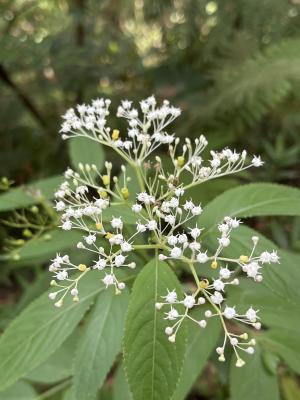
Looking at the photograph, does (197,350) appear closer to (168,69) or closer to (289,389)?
(289,389)

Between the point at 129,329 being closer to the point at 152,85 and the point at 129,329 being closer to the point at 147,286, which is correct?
the point at 147,286

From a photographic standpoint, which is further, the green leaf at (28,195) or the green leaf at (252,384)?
the green leaf at (28,195)

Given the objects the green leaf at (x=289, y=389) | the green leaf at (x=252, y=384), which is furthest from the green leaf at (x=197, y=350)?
the green leaf at (x=289, y=389)

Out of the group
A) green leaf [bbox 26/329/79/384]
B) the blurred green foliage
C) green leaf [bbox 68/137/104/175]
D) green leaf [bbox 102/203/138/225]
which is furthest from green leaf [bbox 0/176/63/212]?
the blurred green foliage

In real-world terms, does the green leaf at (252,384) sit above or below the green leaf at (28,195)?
below

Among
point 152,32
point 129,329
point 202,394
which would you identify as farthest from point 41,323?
point 152,32

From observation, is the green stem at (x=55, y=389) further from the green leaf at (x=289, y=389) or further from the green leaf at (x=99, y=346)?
the green leaf at (x=289, y=389)

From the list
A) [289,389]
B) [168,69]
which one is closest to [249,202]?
[289,389]
